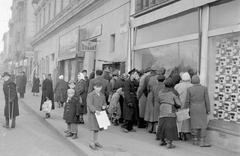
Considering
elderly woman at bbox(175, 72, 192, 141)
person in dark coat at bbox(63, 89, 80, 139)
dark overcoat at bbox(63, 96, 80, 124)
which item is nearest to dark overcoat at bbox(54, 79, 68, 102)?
person in dark coat at bbox(63, 89, 80, 139)

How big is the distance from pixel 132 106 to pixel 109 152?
236 cm

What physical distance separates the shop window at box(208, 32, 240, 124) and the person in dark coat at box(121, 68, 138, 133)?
2135 millimetres

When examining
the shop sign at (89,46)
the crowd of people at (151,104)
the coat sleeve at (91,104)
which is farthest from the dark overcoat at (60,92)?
the coat sleeve at (91,104)

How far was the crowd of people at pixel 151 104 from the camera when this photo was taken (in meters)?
6.50

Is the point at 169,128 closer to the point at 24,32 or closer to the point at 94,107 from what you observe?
the point at 94,107

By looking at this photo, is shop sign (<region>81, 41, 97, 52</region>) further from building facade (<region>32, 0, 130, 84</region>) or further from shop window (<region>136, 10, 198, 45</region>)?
shop window (<region>136, 10, 198, 45</region>)

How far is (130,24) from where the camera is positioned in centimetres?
1216

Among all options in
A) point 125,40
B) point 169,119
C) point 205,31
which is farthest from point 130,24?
point 169,119

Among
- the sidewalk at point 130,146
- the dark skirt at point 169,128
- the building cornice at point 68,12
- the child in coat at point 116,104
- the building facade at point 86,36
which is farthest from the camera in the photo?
the building cornice at point 68,12

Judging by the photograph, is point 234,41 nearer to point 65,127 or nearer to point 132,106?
point 132,106

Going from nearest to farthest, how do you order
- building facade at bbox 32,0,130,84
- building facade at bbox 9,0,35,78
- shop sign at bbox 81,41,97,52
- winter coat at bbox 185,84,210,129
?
winter coat at bbox 185,84,210,129, building facade at bbox 32,0,130,84, shop sign at bbox 81,41,97,52, building facade at bbox 9,0,35,78

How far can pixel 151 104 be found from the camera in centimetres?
832

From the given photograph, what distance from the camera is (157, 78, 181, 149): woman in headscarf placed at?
6473mm

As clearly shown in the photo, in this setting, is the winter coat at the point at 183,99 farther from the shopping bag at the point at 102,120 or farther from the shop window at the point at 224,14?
the shopping bag at the point at 102,120
